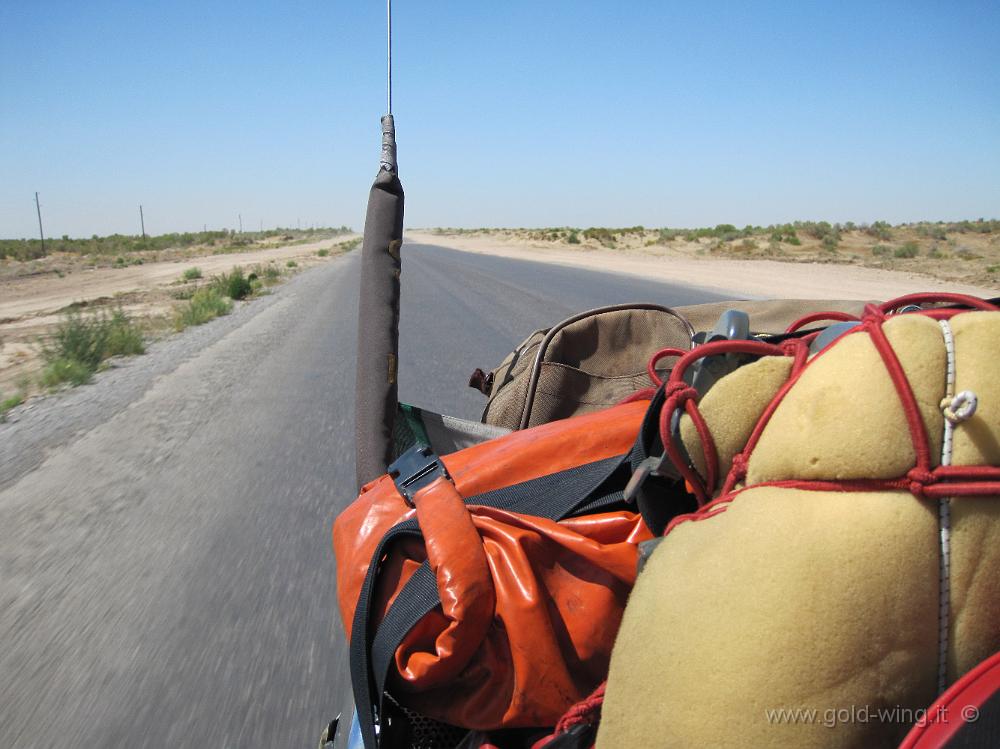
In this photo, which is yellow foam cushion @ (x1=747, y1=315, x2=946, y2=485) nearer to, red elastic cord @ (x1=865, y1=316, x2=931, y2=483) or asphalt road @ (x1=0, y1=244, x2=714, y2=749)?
red elastic cord @ (x1=865, y1=316, x2=931, y2=483)

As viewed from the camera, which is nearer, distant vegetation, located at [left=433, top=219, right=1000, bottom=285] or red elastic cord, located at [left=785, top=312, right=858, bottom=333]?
red elastic cord, located at [left=785, top=312, right=858, bottom=333]

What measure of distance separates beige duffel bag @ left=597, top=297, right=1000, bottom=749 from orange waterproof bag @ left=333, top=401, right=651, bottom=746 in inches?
10.0

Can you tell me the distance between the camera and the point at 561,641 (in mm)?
1305

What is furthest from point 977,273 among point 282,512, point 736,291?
point 282,512

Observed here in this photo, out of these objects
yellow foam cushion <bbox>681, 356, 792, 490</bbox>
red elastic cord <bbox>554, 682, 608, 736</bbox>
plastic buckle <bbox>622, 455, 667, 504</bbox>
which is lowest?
red elastic cord <bbox>554, 682, 608, 736</bbox>

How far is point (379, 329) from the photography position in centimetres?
210

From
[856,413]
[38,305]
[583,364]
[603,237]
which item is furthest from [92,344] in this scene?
[603,237]

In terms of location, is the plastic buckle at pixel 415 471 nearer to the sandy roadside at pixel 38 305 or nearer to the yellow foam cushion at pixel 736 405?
the yellow foam cushion at pixel 736 405

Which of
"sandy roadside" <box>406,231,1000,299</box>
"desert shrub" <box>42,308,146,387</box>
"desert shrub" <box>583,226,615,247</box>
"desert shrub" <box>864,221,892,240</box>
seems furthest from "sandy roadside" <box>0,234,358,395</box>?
"desert shrub" <box>864,221,892,240</box>

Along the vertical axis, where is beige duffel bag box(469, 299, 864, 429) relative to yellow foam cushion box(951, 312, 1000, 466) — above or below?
below

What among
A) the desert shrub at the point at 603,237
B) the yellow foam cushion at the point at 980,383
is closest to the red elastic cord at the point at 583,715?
the yellow foam cushion at the point at 980,383

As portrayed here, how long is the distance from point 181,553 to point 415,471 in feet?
7.27

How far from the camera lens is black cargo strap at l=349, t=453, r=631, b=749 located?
131 centimetres

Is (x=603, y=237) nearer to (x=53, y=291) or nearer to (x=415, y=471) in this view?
(x=53, y=291)
